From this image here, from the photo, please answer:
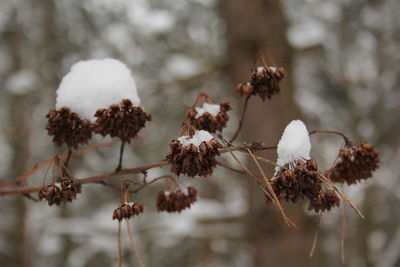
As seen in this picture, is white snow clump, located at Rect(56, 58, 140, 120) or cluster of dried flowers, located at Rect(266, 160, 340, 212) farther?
white snow clump, located at Rect(56, 58, 140, 120)

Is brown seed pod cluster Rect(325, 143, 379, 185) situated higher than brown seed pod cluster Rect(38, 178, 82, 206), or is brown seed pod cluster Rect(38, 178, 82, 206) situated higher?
brown seed pod cluster Rect(325, 143, 379, 185)

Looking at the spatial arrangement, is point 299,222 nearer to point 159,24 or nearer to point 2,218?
point 159,24

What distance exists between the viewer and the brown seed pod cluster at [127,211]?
639 mm

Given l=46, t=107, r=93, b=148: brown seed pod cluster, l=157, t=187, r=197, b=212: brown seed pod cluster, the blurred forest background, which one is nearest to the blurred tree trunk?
the blurred forest background

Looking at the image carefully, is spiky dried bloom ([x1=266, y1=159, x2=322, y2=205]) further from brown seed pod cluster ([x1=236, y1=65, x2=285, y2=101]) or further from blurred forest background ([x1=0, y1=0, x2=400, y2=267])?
blurred forest background ([x1=0, y1=0, x2=400, y2=267])

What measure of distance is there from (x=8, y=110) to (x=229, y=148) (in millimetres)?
5420

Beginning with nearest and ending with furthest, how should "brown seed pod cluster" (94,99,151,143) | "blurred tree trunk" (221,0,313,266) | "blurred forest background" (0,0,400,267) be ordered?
"brown seed pod cluster" (94,99,151,143) → "blurred tree trunk" (221,0,313,266) → "blurred forest background" (0,0,400,267)

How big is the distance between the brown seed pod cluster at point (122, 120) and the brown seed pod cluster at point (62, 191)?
10 cm

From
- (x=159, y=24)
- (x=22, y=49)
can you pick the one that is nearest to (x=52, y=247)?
(x=22, y=49)

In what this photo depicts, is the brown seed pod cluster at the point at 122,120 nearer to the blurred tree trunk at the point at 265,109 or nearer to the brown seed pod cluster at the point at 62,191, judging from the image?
the brown seed pod cluster at the point at 62,191

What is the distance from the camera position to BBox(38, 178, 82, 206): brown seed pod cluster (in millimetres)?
661

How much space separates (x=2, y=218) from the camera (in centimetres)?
630

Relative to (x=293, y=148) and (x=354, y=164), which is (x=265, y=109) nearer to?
(x=354, y=164)

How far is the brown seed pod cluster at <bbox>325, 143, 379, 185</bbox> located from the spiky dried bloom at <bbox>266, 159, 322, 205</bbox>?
196 millimetres
